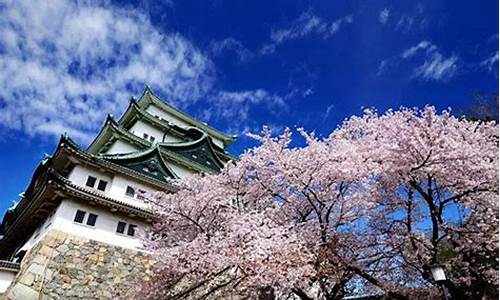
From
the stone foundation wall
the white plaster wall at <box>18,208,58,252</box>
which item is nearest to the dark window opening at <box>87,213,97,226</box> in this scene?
the stone foundation wall

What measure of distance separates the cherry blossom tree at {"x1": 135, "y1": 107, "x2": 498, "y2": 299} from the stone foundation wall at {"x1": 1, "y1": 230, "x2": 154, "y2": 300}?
3286mm

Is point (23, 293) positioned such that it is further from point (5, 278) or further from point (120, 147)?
point (120, 147)

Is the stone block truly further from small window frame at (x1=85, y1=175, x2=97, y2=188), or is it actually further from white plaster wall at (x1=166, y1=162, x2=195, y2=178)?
white plaster wall at (x1=166, y1=162, x2=195, y2=178)

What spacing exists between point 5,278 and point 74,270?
2.85 meters

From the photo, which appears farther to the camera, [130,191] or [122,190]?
[130,191]

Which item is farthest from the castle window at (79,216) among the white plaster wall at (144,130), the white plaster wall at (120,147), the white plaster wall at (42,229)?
the white plaster wall at (144,130)

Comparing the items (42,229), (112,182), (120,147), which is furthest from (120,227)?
(120,147)

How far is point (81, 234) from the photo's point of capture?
44.6 ft

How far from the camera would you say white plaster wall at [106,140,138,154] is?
68.0ft

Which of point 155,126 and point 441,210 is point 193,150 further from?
point 441,210

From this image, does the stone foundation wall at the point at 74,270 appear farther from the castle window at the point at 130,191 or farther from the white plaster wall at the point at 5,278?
the castle window at the point at 130,191

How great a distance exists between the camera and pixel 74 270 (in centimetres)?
1277

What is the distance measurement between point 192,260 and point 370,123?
6.24 metres

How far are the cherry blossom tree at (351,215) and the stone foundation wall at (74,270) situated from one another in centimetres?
329
